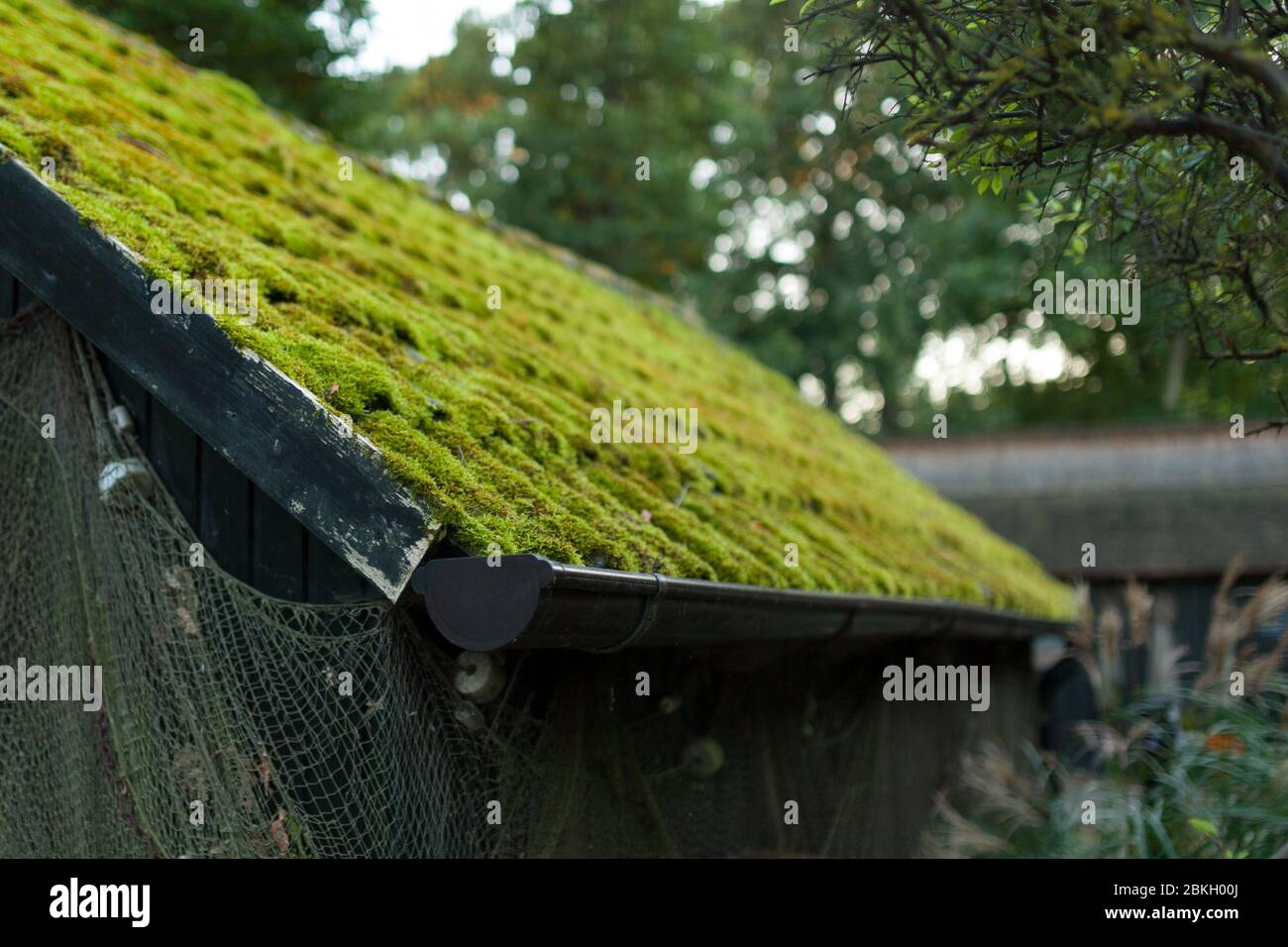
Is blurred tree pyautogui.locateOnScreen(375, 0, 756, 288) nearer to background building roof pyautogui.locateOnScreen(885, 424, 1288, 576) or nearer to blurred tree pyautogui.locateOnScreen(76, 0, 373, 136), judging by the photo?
blurred tree pyautogui.locateOnScreen(76, 0, 373, 136)

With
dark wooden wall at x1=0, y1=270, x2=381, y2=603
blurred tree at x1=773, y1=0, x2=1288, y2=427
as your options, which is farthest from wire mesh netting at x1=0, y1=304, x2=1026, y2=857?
blurred tree at x1=773, y1=0, x2=1288, y2=427

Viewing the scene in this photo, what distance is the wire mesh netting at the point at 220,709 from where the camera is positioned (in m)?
3.29

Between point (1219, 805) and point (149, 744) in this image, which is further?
point (1219, 805)

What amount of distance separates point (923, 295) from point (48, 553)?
2333 cm

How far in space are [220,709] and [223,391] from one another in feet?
2.81

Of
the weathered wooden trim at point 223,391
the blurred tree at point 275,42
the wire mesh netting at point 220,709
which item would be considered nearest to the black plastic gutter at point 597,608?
the weathered wooden trim at point 223,391

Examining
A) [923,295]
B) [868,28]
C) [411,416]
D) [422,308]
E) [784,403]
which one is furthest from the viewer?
[923,295]

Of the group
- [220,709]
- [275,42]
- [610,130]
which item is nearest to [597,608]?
[220,709]

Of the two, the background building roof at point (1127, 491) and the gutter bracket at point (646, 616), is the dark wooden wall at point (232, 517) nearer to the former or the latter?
the gutter bracket at point (646, 616)

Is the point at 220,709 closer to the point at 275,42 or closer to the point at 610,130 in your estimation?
the point at 275,42

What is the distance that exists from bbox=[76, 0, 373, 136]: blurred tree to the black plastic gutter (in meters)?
13.9
